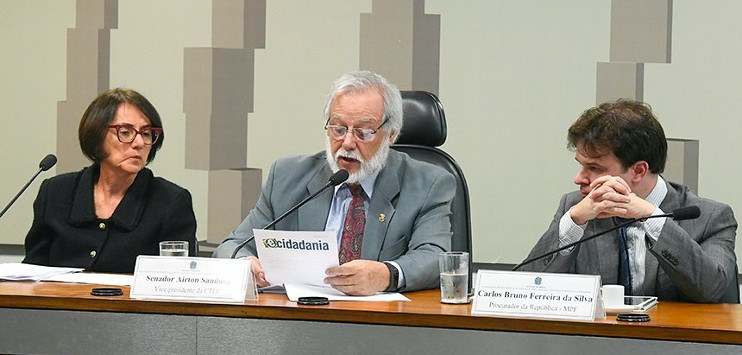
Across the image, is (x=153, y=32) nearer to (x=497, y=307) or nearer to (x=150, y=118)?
(x=150, y=118)

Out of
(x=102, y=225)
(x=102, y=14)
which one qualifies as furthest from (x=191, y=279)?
(x=102, y=14)

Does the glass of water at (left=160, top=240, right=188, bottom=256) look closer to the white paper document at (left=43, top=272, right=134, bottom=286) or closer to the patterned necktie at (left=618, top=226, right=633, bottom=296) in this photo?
the white paper document at (left=43, top=272, right=134, bottom=286)

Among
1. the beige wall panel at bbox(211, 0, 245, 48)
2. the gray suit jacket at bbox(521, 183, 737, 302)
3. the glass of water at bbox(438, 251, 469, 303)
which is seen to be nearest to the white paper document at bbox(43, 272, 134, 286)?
the glass of water at bbox(438, 251, 469, 303)

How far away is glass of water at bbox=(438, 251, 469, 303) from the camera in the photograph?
2.55 meters

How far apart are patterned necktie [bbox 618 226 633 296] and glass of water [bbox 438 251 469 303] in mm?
481

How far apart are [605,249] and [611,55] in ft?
4.32

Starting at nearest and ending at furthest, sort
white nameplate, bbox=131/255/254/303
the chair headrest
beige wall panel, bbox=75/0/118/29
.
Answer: white nameplate, bbox=131/255/254/303, the chair headrest, beige wall panel, bbox=75/0/118/29

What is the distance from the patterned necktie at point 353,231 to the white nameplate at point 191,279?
0.57 meters

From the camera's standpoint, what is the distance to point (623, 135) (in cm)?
282

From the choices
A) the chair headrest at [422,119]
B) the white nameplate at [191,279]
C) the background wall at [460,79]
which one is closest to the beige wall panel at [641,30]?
the background wall at [460,79]

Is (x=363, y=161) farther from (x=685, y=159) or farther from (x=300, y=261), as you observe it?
(x=685, y=159)

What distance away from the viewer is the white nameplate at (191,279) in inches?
98.0

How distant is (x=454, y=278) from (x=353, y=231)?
1.88 feet

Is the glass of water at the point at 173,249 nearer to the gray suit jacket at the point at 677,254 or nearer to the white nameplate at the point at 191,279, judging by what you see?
the white nameplate at the point at 191,279
